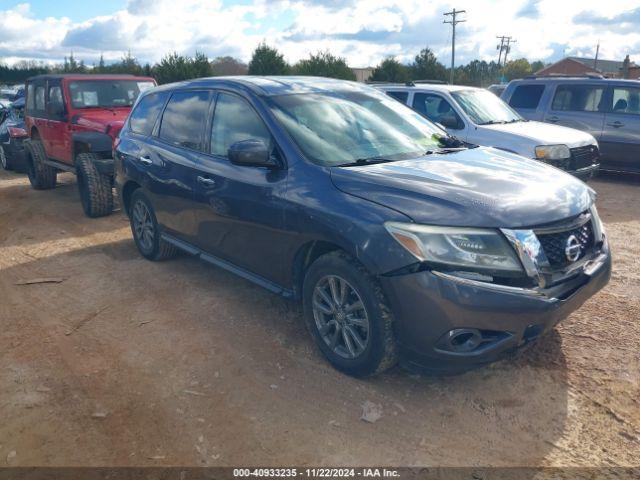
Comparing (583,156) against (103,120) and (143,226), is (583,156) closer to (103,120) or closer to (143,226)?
(143,226)

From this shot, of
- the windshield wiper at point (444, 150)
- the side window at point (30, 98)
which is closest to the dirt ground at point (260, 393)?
the windshield wiper at point (444, 150)

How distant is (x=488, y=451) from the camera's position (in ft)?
9.06

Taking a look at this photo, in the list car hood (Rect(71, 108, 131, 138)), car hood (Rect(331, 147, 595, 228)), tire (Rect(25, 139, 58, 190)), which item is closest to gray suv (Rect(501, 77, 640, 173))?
car hood (Rect(331, 147, 595, 228))

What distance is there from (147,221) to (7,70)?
59.7m

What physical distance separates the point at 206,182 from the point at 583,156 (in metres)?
6.04

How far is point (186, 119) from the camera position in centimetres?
476

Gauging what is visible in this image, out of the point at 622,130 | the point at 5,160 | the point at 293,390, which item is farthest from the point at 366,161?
the point at 5,160

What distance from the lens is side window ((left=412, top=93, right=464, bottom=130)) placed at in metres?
8.24

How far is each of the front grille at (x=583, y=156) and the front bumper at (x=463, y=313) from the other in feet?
17.5

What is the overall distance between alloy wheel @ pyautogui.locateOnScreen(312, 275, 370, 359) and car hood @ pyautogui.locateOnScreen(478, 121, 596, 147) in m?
5.23

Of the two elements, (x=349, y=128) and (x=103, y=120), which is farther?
Result: (x=103, y=120)

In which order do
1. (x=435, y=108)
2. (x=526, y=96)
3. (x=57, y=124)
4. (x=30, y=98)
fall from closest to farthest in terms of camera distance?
(x=435, y=108)
(x=57, y=124)
(x=30, y=98)
(x=526, y=96)

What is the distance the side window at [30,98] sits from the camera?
9.98m

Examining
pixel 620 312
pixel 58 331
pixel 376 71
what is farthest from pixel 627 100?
pixel 376 71
